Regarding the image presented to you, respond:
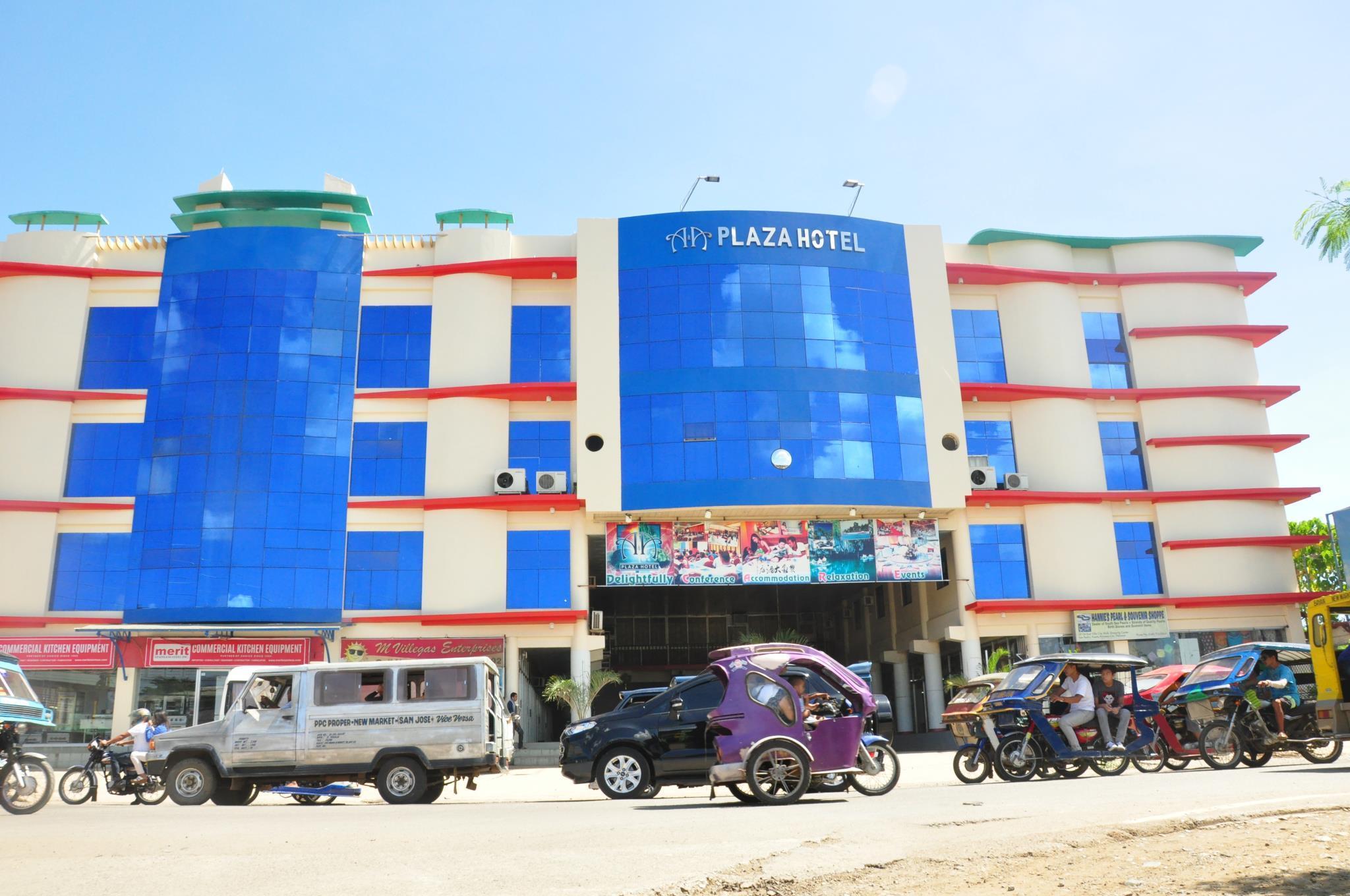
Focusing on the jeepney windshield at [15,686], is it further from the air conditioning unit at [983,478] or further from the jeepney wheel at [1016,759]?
the air conditioning unit at [983,478]

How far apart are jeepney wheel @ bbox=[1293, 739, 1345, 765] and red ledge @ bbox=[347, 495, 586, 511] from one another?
20.7m

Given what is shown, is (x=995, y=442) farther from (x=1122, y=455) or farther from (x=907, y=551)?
(x=907, y=551)

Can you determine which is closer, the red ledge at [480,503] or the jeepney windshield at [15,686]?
the jeepney windshield at [15,686]

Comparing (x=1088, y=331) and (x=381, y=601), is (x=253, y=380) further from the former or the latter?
(x=1088, y=331)

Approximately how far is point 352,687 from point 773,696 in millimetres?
6732

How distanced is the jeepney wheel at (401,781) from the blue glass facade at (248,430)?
16.5 meters

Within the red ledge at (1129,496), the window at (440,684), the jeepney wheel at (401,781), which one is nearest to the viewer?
the jeepney wheel at (401,781)

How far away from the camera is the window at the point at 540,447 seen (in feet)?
112

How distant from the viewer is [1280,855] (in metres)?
7.32

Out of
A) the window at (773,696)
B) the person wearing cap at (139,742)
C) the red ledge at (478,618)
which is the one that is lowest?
the person wearing cap at (139,742)

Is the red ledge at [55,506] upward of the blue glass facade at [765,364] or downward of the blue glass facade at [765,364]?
downward

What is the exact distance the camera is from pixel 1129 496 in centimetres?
3528

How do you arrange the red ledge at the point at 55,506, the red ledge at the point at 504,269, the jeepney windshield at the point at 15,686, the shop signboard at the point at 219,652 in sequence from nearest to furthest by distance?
the jeepney windshield at the point at 15,686 → the shop signboard at the point at 219,652 → the red ledge at the point at 55,506 → the red ledge at the point at 504,269

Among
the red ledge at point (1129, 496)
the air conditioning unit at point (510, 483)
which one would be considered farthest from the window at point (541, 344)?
the red ledge at point (1129, 496)
